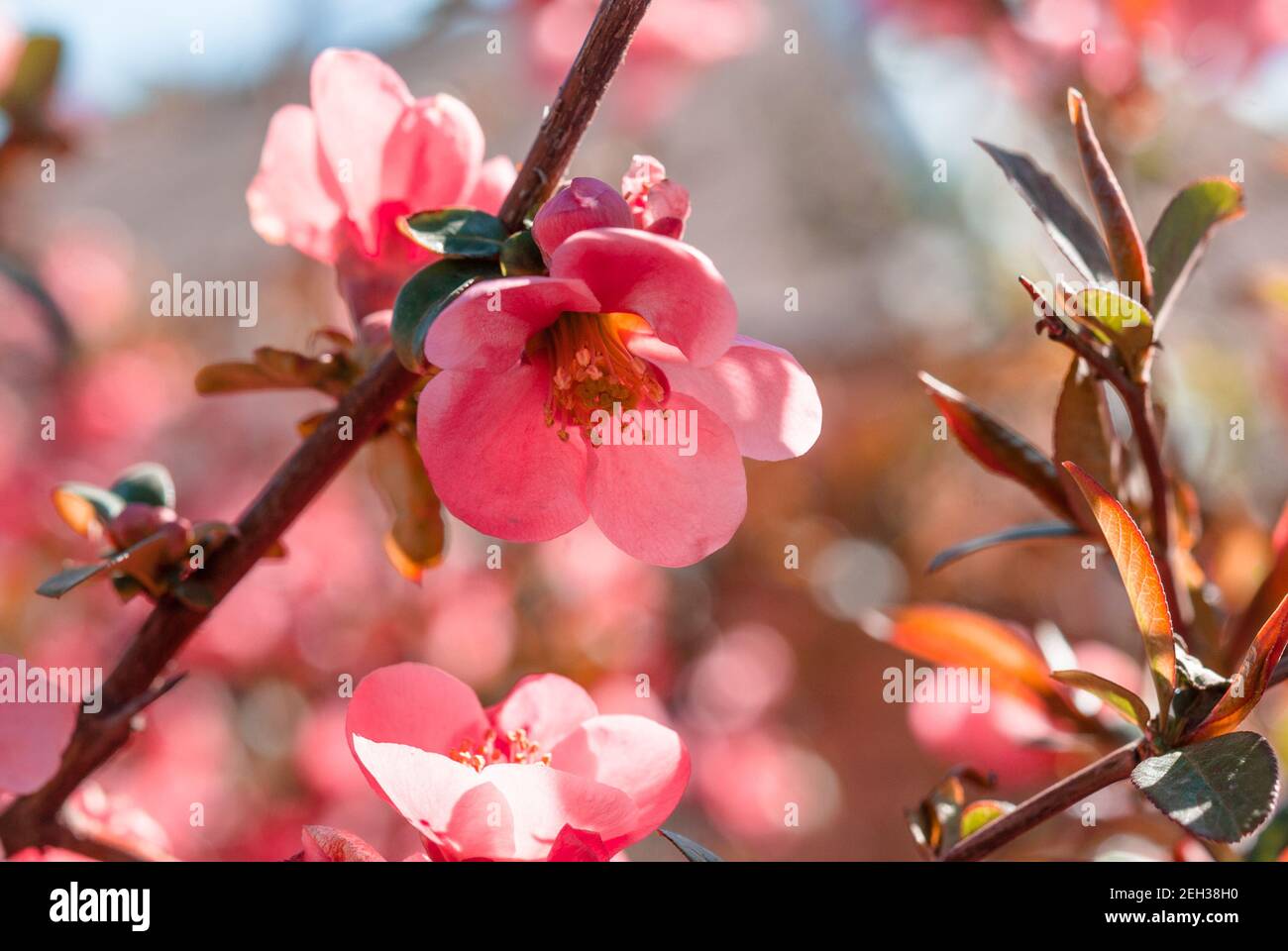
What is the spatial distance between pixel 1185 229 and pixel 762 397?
259 mm

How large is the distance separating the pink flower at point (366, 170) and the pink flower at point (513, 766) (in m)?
0.25

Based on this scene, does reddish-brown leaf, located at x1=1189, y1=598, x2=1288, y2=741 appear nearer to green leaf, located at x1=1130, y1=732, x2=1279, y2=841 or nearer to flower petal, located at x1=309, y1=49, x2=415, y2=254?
green leaf, located at x1=1130, y1=732, x2=1279, y2=841

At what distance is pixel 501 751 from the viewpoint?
0.57m

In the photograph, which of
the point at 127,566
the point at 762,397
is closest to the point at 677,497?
the point at 762,397

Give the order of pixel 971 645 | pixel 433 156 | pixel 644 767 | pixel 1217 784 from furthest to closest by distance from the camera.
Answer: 1. pixel 971 645
2. pixel 433 156
3. pixel 644 767
4. pixel 1217 784

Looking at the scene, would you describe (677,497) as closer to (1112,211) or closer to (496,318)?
(496,318)

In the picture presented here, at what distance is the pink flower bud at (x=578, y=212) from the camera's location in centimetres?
46

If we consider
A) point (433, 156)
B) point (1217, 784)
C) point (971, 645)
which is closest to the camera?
point (1217, 784)

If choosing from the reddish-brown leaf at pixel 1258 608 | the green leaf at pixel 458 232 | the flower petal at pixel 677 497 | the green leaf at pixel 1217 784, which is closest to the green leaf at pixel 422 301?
the green leaf at pixel 458 232

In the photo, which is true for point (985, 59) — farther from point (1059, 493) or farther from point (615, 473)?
point (615, 473)

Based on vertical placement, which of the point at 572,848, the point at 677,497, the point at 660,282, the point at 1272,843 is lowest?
the point at 1272,843

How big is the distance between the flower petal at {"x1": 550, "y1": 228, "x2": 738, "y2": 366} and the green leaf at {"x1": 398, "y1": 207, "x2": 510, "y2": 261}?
0.06 metres

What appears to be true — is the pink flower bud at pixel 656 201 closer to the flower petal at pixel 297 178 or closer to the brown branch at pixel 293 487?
the brown branch at pixel 293 487
